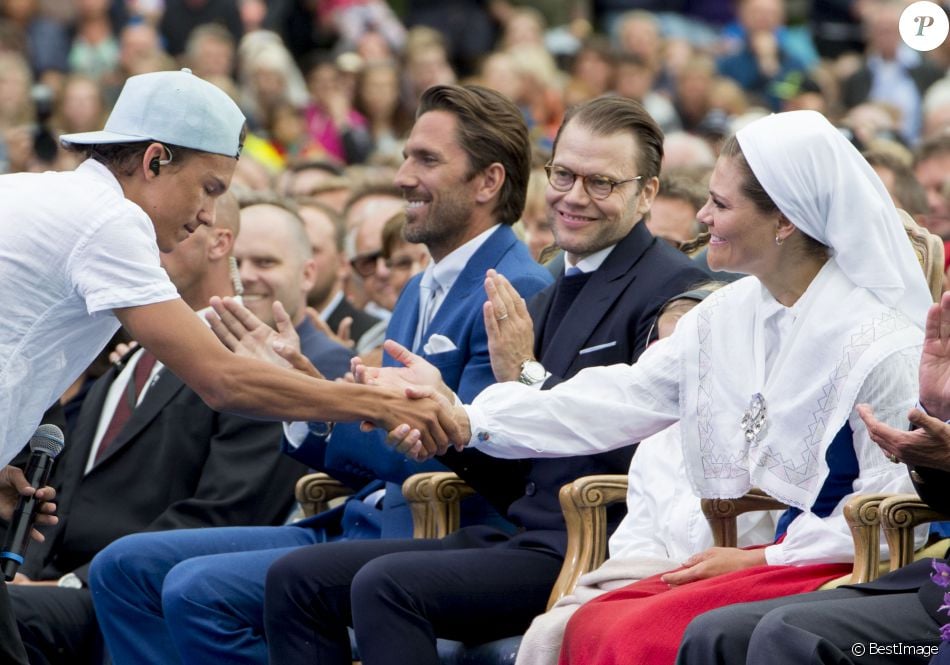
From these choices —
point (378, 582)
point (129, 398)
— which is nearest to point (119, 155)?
point (378, 582)

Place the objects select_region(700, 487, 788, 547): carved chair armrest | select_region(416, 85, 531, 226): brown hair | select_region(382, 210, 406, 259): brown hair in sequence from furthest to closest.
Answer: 1. select_region(382, 210, 406, 259): brown hair
2. select_region(416, 85, 531, 226): brown hair
3. select_region(700, 487, 788, 547): carved chair armrest

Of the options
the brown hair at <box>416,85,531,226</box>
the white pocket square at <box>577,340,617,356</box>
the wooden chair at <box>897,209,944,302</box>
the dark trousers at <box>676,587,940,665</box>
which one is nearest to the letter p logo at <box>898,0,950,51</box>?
the wooden chair at <box>897,209,944,302</box>

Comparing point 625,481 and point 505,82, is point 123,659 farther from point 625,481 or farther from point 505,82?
point 505,82

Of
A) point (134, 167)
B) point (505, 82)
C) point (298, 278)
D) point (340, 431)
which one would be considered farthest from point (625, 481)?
point (505, 82)

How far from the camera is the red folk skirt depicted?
4348mm

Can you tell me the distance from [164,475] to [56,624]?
27.7 inches

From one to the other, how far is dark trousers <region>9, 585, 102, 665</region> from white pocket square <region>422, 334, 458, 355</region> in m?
1.76

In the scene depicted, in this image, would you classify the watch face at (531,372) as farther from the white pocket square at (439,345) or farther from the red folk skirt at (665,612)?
the red folk skirt at (665,612)

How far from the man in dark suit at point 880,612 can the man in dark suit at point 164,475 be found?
2553mm

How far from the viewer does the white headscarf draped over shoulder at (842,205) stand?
4.57 meters

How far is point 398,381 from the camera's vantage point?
17.4 feet

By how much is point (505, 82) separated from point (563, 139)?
765 cm

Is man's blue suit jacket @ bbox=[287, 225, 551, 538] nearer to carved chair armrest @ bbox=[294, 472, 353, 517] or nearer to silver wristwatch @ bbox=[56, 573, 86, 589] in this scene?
carved chair armrest @ bbox=[294, 472, 353, 517]

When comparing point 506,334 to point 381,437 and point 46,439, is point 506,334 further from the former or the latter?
point 46,439
